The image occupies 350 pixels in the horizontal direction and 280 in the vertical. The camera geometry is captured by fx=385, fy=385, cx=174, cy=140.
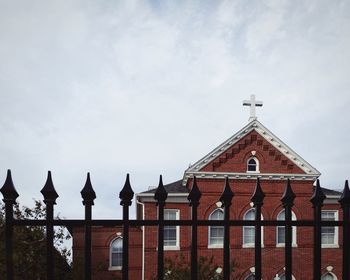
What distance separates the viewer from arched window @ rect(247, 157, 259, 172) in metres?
24.1

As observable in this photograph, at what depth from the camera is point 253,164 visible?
79.4 feet

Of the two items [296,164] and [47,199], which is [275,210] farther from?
[47,199]

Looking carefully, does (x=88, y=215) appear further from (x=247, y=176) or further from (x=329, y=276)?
(x=329, y=276)

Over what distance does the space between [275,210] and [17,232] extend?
1478cm

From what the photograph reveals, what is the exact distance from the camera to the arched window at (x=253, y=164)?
79.1 ft

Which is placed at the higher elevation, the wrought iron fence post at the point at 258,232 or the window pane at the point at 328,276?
the wrought iron fence post at the point at 258,232

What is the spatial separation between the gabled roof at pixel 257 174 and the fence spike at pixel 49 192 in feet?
65.0

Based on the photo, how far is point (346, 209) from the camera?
12.6ft

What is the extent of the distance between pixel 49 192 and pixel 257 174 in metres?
21.1

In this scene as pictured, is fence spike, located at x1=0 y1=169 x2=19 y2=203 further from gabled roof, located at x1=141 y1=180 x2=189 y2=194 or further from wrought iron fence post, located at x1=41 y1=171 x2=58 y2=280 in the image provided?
gabled roof, located at x1=141 y1=180 x2=189 y2=194

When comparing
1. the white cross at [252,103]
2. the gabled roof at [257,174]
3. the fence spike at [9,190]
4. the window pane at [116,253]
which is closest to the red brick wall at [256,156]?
the gabled roof at [257,174]

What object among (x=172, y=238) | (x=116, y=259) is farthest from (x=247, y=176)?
(x=116, y=259)

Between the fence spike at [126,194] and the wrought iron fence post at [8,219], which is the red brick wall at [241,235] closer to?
the fence spike at [126,194]

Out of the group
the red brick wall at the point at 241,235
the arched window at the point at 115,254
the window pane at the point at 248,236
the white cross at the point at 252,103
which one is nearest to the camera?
the red brick wall at the point at 241,235
